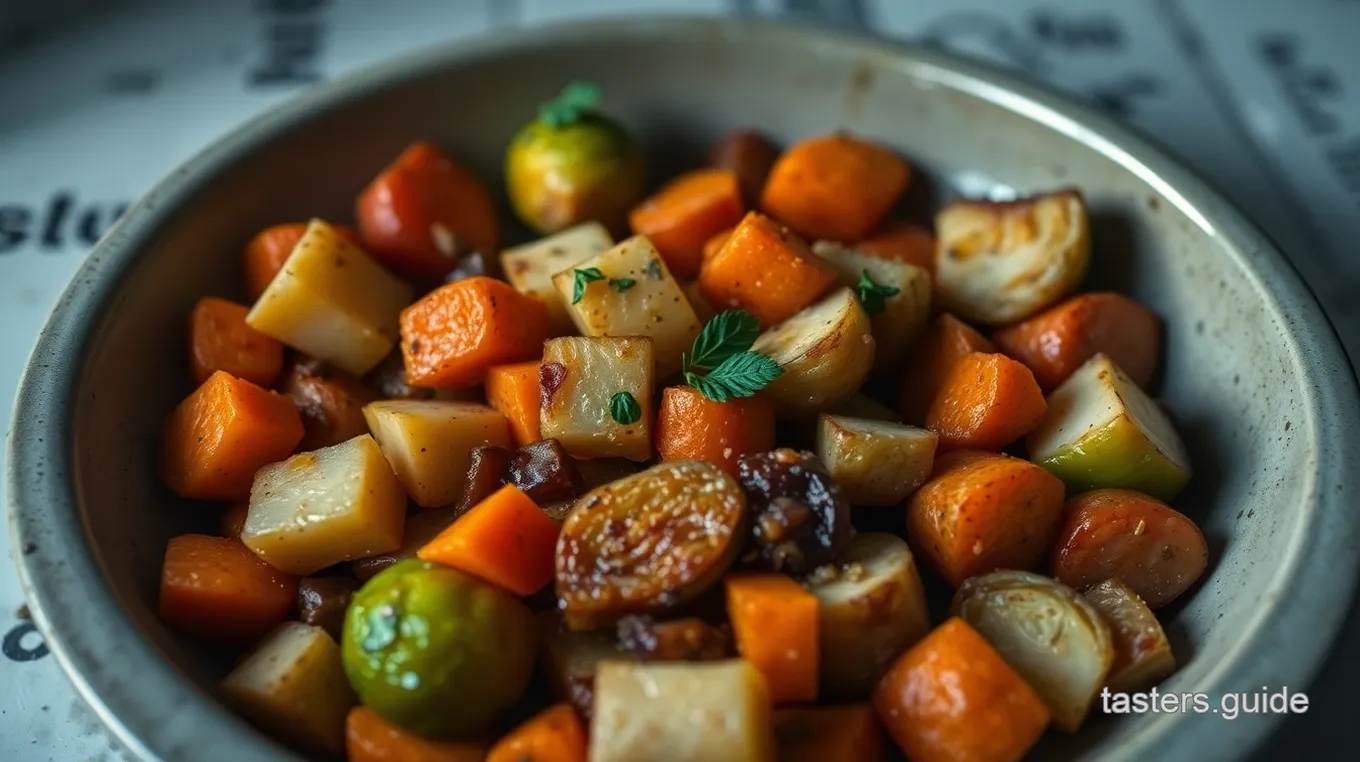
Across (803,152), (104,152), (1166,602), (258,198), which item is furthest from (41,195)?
(1166,602)

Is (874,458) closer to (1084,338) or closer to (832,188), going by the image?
(1084,338)

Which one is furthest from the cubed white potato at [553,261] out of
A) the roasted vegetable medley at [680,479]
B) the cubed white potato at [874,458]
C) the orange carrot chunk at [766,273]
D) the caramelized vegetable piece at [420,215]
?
the cubed white potato at [874,458]

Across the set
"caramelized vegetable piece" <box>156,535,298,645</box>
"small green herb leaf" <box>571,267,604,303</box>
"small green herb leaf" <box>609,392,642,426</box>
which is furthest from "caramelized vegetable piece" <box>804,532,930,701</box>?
"caramelized vegetable piece" <box>156,535,298,645</box>

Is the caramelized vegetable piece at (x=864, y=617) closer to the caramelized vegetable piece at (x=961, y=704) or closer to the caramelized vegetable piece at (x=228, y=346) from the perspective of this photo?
the caramelized vegetable piece at (x=961, y=704)

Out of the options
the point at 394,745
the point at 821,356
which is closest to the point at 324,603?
the point at 394,745

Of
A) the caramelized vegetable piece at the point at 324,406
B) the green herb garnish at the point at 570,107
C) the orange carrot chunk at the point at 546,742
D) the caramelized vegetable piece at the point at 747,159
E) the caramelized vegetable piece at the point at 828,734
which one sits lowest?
the orange carrot chunk at the point at 546,742

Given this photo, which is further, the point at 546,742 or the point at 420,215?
the point at 420,215

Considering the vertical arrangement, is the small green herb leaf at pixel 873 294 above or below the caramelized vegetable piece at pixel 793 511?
above

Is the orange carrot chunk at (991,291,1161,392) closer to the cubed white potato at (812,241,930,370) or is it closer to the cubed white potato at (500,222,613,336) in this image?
the cubed white potato at (812,241,930,370)
